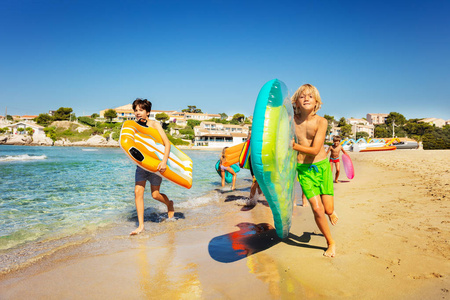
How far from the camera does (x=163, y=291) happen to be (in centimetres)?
234

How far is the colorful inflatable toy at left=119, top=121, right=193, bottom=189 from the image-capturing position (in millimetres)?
3988

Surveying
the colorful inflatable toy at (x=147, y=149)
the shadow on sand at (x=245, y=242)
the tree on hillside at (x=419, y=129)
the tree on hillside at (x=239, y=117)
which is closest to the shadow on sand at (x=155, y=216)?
the colorful inflatable toy at (x=147, y=149)

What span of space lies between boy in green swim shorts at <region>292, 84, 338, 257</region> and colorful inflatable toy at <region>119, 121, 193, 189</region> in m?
2.12

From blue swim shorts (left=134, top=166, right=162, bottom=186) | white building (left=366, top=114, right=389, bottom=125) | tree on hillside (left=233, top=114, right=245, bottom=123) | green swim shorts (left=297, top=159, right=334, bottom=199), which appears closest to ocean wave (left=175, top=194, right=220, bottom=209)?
blue swim shorts (left=134, top=166, right=162, bottom=186)

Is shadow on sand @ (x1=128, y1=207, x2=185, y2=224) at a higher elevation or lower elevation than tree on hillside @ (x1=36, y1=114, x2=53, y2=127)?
lower

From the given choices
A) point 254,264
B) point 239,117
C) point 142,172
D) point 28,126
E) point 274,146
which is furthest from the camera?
point 239,117

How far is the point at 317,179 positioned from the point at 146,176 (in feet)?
8.41

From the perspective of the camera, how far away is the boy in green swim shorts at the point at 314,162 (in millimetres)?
3037

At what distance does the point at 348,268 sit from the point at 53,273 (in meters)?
2.88

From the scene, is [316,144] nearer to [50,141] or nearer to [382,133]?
[50,141]

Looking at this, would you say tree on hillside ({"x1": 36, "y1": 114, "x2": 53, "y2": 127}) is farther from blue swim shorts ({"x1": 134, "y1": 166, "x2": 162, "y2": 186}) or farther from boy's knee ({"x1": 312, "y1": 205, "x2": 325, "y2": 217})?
boy's knee ({"x1": 312, "y1": 205, "x2": 325, "y2": 217})

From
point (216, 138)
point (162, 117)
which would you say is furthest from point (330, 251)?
point (162, 117)

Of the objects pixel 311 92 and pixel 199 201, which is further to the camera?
pixel 199 201

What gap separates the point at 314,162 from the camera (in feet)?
10.3
